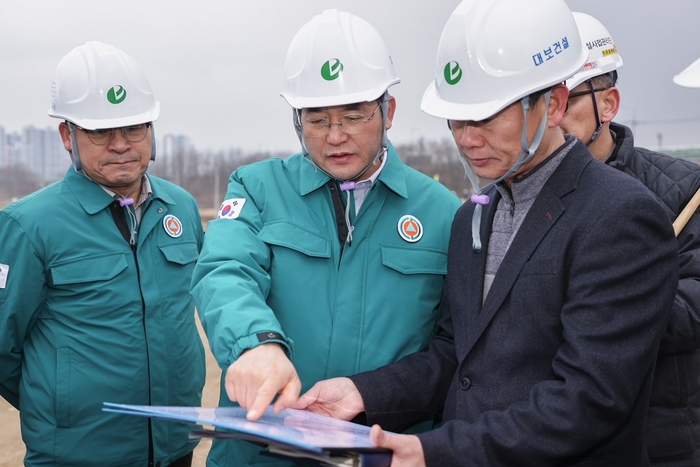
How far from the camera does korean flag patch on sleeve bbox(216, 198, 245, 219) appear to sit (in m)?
2.35

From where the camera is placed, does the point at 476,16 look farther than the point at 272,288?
No

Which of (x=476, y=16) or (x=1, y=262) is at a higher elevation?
(x=476, y=16)

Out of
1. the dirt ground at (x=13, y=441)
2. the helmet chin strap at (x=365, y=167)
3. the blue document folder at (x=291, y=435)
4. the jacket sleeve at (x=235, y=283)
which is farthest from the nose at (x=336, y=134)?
the dirt ground at (x=13, y=441)

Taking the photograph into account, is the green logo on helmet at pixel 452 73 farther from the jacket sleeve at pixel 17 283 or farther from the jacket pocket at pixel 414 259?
the jacket sleeve at pixel 17 283

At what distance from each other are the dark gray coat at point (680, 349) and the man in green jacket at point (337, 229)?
32.9 inches

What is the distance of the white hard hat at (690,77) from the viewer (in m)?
3.23

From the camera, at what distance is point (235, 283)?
203 cm

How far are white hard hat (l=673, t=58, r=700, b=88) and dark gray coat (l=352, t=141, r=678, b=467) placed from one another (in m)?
1.71

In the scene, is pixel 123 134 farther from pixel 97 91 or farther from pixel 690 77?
pixel 690 77

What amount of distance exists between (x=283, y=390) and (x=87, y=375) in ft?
5.75

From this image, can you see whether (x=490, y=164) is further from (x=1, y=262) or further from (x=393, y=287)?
(x=1, y=262)

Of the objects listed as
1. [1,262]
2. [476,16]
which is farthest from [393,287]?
[1,262]

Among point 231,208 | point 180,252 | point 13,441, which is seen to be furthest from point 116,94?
point 13,441

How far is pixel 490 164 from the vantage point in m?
1.94
